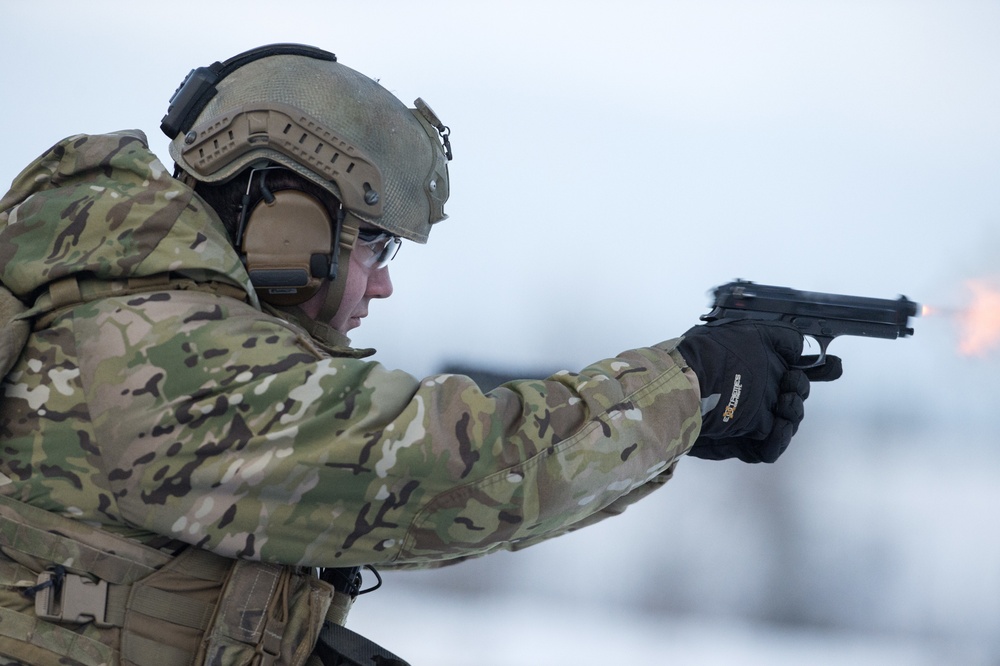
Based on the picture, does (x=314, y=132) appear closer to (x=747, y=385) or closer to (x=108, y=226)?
(x=108, y=226)

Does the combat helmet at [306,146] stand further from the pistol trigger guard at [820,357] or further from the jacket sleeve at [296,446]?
the pistol trigger guard at [820,357]

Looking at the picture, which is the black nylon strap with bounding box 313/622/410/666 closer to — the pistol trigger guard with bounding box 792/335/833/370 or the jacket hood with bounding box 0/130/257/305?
the jacket hood with bounding box 0/130/257/305

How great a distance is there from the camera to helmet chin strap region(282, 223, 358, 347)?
1200 mm

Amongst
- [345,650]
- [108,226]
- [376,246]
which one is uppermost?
[376,246]

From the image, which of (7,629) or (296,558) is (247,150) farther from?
(7,629)

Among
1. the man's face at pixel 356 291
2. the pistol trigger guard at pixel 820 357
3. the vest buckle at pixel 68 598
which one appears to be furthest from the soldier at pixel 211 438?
the pistol trigger guard at pixel 820 357

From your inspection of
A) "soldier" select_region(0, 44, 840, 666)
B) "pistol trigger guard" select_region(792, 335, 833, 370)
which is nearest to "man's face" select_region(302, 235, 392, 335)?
"soldier" select_region(0, 44, 840, 666)

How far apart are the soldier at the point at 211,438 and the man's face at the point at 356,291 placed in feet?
0.35

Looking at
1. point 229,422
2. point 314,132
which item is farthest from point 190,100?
point 229,422

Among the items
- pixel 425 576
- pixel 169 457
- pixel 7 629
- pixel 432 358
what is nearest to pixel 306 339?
pixel 169 457

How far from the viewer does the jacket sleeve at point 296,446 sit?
37.4 inches

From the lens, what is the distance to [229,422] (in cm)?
96

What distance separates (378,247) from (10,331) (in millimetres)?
478

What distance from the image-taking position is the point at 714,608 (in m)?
2.55
